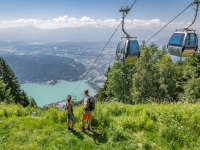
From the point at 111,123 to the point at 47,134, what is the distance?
271 cm

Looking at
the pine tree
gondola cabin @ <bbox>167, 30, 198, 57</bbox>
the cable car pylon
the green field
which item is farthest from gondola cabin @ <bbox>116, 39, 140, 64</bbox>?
the pine tree

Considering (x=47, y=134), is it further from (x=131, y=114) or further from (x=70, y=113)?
(x=131, y=114)

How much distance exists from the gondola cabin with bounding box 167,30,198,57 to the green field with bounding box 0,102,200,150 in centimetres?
480

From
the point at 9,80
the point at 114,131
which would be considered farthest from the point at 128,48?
the point at 9,80

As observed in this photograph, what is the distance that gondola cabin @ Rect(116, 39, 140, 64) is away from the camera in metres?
10.5

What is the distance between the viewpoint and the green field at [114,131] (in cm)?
489

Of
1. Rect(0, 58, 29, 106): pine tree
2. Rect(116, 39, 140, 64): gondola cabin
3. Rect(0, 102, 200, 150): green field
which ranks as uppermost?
Rect(116, 39, 140, 64): gondola cabin

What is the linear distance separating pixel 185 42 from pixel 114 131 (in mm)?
8009

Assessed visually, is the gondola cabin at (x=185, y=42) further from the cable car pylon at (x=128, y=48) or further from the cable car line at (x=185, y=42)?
the cable car pylon at (x=128, y=48)

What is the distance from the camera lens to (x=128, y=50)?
10.5 metres

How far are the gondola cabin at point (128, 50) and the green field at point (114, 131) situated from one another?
4884mm

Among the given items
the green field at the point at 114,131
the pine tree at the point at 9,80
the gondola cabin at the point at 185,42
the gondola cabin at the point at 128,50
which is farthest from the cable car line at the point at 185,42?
the pine tree at the point at 9,80

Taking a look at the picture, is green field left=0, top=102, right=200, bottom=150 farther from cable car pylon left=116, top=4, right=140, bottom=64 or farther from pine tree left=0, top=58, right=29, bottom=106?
pine tree left=0, top=58, right=29, bottom=106

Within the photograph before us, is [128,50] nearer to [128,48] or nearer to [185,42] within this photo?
[128,48]
